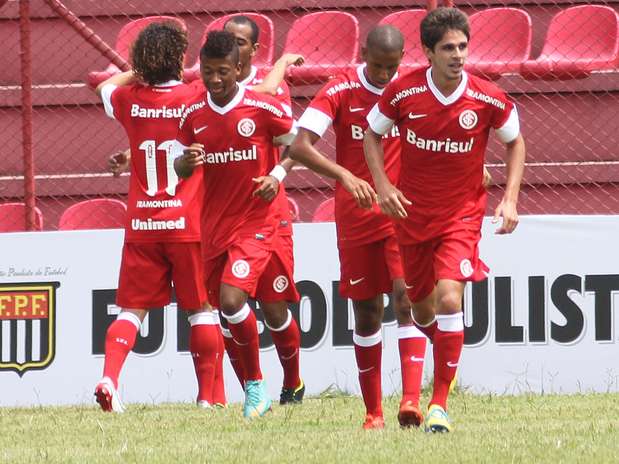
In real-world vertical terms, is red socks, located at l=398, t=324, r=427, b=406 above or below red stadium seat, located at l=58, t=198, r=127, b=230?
below

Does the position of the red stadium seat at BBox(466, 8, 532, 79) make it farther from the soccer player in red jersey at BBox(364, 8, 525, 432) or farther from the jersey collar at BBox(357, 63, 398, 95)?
the soccer player in red jersey at BBox(364, 8, 525, 432)

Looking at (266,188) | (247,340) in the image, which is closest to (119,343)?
(247,340)

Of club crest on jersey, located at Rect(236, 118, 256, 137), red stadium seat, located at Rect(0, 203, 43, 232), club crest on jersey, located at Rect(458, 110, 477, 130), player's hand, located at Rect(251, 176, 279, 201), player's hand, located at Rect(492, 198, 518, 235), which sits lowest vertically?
red stadium seat, located at Rect(0, 203, 43, 232)

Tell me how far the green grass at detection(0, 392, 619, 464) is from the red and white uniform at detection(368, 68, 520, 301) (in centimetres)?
84

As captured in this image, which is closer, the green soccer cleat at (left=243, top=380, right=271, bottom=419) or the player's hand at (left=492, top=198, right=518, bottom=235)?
the player's hand at (left=492, top=198, right=518, bottom=235)

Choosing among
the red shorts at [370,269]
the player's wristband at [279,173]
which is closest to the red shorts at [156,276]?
the player's wristband at [279,173]

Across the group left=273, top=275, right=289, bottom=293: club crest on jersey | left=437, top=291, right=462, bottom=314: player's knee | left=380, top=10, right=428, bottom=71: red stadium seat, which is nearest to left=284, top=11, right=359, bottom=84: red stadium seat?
left=380, top=10, right=428, bottom=71: red stadium seat

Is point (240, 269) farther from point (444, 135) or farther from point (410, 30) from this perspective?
point (410, 30)

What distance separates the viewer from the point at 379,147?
22.9 feet

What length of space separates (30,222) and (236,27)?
2556 millimetres

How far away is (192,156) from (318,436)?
1.76 m

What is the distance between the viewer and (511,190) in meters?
6.71

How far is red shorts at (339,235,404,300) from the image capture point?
7.59m

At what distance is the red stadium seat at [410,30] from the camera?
456 inches
